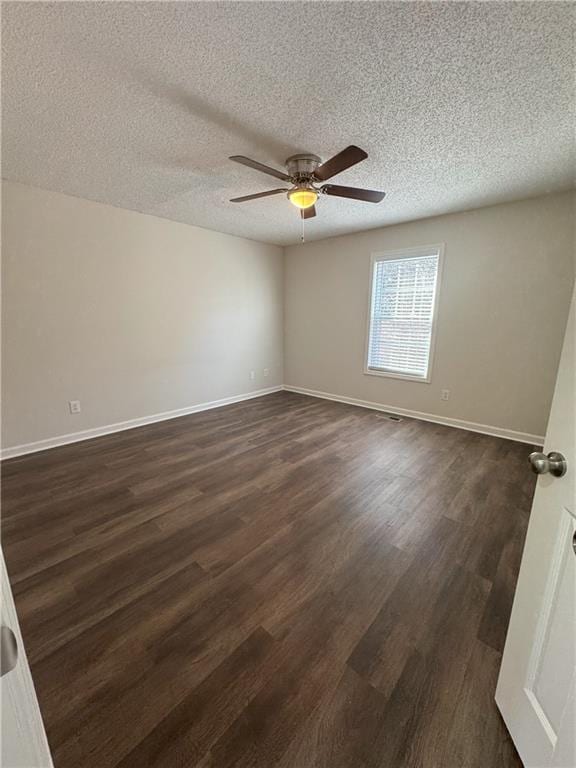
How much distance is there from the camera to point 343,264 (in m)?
4.48

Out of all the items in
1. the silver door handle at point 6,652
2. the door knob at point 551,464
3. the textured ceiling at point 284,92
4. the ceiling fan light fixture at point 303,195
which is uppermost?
the textured ceiling at point 284,92

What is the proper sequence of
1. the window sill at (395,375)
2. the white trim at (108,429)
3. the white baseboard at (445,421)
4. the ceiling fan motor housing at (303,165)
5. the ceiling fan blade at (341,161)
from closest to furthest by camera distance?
the ceiling fan blade at (341,161) < the ceiling fan motor housing at (303,165) < the white trim at (108,429) < the white baseboard at (445,421) < the window sill at (395,375)

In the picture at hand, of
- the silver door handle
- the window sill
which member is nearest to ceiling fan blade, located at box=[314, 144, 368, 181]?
the silver door handle

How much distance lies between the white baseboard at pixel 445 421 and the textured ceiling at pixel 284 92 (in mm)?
2411

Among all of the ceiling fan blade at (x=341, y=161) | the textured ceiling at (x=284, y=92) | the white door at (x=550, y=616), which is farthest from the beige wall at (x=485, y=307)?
the white door at (x=550, y=616)

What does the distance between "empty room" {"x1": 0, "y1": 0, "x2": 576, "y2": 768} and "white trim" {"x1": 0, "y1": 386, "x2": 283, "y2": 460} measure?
4 centimetres

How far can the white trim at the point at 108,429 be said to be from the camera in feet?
9.63

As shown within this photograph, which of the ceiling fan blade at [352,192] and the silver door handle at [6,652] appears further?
the ceiling fan blade at [352,192]

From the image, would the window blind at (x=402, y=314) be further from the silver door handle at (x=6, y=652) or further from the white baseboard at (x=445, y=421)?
the silver door handle at (x=6, y=652)

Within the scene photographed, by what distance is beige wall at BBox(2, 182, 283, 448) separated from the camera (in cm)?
282

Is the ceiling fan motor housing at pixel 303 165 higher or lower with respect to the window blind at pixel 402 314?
higher

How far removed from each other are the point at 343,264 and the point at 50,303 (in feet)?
12.0

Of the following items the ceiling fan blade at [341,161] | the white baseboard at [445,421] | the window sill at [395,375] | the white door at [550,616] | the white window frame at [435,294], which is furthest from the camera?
the window sill at [395,375]

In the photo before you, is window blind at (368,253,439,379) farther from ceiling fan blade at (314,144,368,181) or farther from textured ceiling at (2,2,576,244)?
ceiling fan blade at (314,144,368,181)
